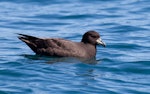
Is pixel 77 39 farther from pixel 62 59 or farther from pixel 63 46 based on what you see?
pixel 62 59

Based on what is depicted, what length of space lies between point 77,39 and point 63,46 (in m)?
2.62

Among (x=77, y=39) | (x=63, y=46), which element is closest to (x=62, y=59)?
(x=63, y=46)

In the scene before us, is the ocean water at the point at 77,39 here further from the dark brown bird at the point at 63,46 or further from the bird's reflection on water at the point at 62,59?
the dark brown bird at the point at 63,46

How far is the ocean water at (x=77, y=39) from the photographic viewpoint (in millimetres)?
12016

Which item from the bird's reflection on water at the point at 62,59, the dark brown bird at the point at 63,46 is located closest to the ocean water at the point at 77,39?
the bird's reflection on water at the point at 62,59

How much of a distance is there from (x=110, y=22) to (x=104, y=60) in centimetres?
534

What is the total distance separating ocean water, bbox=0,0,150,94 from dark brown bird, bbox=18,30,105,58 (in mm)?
228

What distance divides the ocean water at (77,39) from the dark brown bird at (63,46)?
9.0 inches

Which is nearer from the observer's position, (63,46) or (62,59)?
(62,59)

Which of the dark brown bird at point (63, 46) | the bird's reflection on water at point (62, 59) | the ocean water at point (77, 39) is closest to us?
the ocean water at point (77, 39)

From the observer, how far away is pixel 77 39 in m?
17.4

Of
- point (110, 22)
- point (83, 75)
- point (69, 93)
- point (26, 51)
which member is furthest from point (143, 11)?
point (69, 93)

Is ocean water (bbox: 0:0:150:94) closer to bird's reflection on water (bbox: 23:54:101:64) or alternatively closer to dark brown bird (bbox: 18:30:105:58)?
bird's reflection on water (bbox: 23:54:101:64)

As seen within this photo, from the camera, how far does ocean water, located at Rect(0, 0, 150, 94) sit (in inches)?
473
